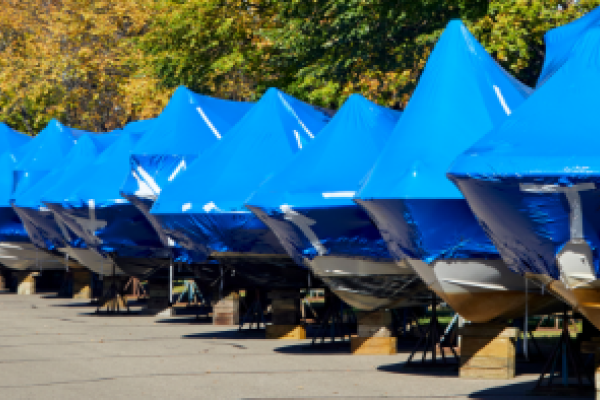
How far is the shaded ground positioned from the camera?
12.2 meters

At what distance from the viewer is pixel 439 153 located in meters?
13.1

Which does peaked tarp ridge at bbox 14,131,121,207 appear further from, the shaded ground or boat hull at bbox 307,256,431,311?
boat hull at bbox 307,256,431,311

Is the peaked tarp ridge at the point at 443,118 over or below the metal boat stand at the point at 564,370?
over

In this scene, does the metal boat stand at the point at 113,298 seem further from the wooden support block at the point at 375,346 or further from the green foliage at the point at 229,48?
the wooden support block at the point at 375,346

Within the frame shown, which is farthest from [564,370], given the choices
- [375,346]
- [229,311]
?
[229,311]

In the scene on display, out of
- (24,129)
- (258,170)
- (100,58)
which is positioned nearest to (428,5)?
(258,170)

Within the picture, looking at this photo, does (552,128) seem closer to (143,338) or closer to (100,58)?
(143,338)

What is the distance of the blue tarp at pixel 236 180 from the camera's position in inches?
744

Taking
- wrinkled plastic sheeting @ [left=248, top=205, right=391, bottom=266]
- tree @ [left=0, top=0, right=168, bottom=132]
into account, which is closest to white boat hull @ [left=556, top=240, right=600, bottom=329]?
wrinkled plastic sheeting @ [left=248, top=205, right=391, bottom=266]

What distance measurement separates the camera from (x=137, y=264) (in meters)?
24.8

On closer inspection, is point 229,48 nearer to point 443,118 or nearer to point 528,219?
point 443,118

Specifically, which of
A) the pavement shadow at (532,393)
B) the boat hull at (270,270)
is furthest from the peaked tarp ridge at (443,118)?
the boat hull at (270,270)

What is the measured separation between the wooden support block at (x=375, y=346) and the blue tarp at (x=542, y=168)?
245 inches

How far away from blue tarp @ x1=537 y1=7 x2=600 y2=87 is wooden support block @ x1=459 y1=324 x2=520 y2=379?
10.4 feet
